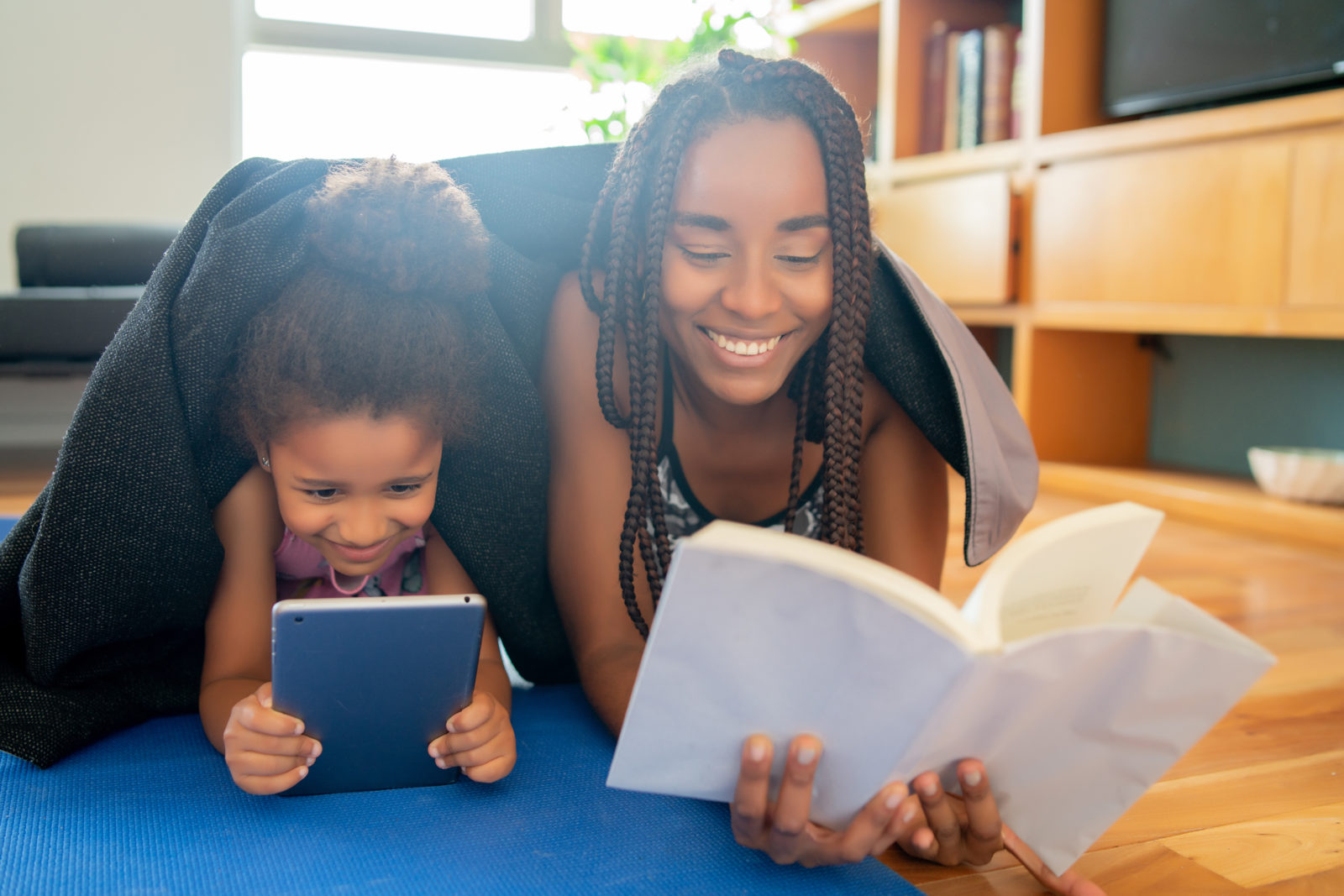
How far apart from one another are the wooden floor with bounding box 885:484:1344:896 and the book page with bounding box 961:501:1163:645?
0.26 m

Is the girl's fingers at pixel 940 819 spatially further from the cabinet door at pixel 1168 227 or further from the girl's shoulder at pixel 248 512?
the cabinet door at pixel 1168 227

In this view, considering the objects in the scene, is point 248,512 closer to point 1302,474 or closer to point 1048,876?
point 1048,876

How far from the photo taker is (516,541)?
1026 millimetres

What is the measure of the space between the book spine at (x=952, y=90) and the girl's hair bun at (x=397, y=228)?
2.26 m

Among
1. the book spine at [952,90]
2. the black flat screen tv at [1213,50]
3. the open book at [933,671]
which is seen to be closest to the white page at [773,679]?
the open book at [933,671]

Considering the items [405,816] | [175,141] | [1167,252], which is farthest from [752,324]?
[175,141]

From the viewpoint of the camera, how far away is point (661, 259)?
924 mm

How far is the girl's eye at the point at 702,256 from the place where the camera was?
0.91 m

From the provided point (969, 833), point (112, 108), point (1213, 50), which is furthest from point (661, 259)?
point (112, 108)

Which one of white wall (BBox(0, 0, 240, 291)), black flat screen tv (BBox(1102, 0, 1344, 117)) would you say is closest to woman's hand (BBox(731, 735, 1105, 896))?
black flat screen tv (BBox(1102, 0, 1344, 117))

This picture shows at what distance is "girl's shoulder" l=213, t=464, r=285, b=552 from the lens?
0.96 m

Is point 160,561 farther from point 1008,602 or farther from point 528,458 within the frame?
point 1008,602

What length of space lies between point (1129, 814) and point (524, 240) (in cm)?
73

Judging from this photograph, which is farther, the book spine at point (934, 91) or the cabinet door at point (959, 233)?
the book spine at point (934, 91)
